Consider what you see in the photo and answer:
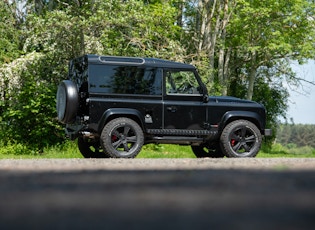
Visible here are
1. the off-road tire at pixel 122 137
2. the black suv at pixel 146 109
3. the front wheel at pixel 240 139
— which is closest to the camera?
the off-road tire at pixel 122 137

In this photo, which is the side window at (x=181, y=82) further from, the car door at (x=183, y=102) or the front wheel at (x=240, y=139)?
the front wheel at (x=240, y=139)

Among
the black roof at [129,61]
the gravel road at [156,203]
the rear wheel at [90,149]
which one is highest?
the black roof at [129,61]

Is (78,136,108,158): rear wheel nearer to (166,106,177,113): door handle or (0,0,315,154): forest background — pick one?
(166,106,177,113): door handle

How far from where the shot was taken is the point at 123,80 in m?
12.6

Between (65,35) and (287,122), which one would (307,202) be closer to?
(65,35)

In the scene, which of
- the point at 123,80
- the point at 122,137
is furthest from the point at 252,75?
the point at 122,137

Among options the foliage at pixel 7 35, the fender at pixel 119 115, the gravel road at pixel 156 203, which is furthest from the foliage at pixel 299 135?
the gravel road at pixel 156 203

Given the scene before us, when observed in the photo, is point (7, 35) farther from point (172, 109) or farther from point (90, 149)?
point (172, 109)

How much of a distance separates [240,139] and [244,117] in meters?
0.49

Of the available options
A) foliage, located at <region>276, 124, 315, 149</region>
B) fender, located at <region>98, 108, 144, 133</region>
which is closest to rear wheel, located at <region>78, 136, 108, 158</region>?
fender, located at <region>98, 108, 144, 133</region>

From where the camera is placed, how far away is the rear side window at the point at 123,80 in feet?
40.6

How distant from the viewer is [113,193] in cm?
422

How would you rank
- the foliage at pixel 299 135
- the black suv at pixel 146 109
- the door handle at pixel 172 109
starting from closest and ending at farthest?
the black suv at pixel 146 109
the door handle at pixel 172 109
the foliage at pixel 299 135

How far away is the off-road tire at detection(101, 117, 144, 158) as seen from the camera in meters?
12.2
